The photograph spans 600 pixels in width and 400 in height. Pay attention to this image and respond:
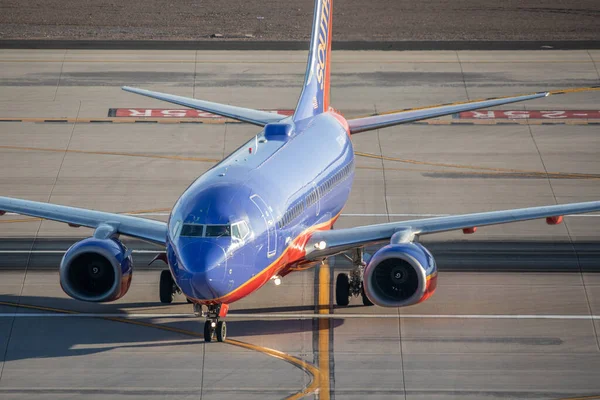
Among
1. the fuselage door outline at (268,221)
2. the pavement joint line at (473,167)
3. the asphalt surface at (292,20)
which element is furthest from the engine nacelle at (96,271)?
the asphalt surface at (292,20)

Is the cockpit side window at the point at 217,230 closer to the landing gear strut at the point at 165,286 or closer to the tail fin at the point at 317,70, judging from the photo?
the landing gear strut at the point at 165,286

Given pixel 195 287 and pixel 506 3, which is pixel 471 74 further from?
pixel 195 287

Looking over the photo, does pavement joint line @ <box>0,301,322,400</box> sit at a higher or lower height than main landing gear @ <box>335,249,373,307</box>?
lower

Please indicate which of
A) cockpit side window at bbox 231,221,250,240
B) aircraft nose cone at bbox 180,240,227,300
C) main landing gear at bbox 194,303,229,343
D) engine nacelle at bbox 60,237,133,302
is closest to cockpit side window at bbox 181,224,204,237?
aircraft nose cone at bbox 180,240,227,300

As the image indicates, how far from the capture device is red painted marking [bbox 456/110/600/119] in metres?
55.9

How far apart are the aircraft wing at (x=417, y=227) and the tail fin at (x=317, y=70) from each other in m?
7.33

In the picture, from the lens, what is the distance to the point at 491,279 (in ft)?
124

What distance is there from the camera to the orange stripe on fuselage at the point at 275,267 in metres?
30.1

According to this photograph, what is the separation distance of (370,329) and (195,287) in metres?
7.27

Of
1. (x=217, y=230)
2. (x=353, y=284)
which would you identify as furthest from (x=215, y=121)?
(x=217, y=230)

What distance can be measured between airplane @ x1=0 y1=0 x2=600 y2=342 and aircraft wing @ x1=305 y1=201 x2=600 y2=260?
3 centimetres

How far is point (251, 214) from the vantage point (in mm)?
30875

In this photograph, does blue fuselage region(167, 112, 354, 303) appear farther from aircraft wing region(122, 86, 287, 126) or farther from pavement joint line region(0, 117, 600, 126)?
pavement joint line region(0, 117, 600, 126)

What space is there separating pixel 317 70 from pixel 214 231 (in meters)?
15.3
